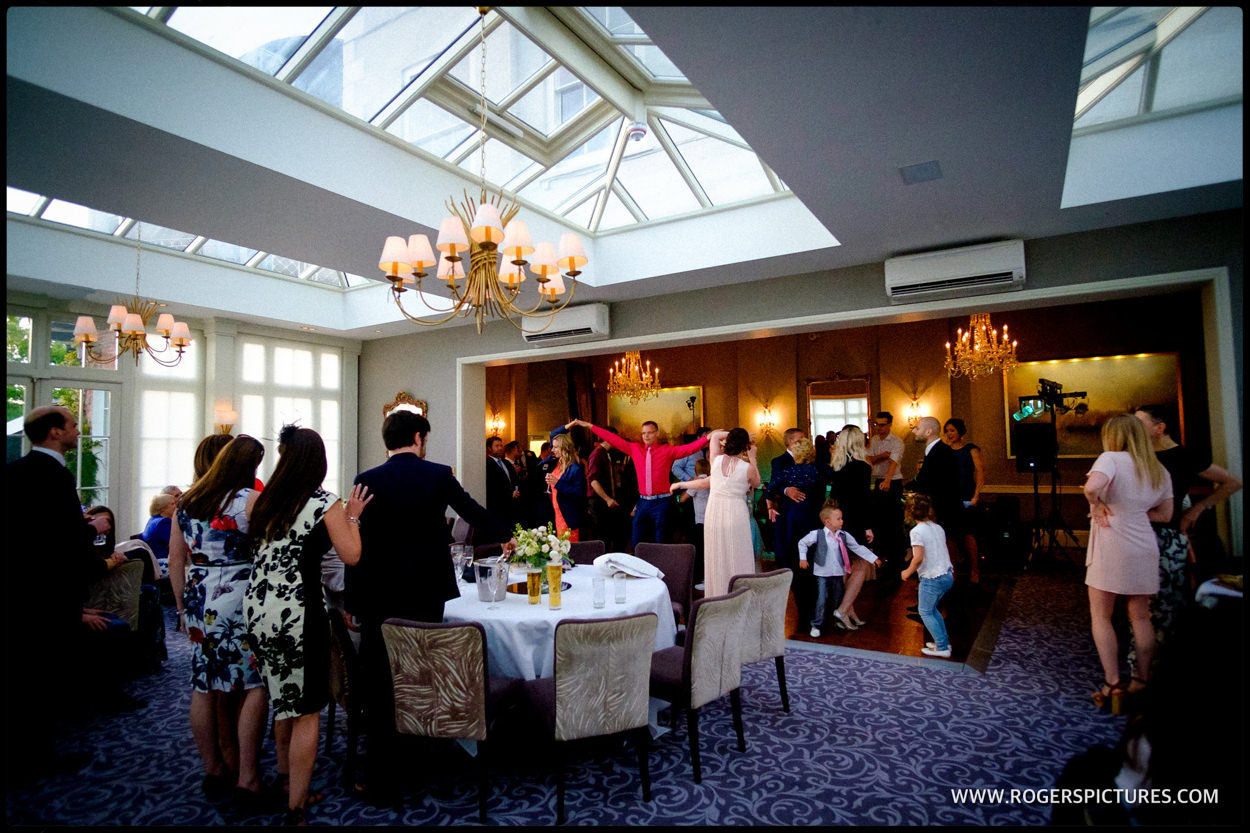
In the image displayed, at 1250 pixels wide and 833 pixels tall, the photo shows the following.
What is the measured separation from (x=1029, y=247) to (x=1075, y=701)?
3.57 m

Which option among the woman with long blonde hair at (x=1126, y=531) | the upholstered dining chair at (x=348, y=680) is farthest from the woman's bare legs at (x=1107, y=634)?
the upholstered dining chair at (x=348, y=680)

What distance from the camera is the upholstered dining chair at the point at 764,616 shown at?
3400mm

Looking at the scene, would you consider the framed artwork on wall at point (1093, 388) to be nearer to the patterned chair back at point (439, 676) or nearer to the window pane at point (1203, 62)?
the window pane at point (1203, 62)

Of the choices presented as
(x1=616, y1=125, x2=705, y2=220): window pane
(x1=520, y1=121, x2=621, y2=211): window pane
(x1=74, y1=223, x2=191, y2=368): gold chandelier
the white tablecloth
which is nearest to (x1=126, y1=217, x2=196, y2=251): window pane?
(x1=74, y1=223, x2=191, y2=368): gold chandelier

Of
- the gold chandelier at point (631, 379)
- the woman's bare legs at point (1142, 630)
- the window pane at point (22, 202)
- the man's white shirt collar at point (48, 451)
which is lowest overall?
the woman's bare legs at point (1142, 630)

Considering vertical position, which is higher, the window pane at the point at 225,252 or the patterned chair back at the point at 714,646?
the window pane at the point at 225,252

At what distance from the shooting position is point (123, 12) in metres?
3.17

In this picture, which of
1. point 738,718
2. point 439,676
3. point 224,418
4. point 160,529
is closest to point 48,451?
point 439,676

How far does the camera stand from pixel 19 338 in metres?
6.48

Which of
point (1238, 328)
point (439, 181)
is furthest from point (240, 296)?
point (1238, 328)

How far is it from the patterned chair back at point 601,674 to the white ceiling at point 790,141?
2512 mm

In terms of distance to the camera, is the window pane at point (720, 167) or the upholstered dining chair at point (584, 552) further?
the window pane at point (720, 167)

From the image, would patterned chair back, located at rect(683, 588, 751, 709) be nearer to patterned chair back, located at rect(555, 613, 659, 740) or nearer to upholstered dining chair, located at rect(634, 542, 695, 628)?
patterned chair back, located at rect(555, 613, 659, 740)

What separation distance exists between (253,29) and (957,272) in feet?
17.2
